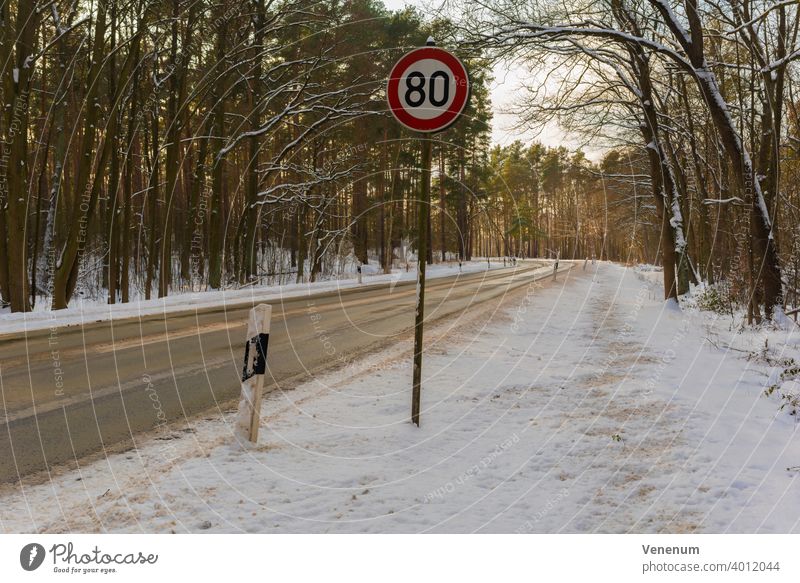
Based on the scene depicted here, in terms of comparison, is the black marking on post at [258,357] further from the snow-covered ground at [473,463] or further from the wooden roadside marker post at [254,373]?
the snow-covered ground at [473,463]

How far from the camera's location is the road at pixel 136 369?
4.61 meters

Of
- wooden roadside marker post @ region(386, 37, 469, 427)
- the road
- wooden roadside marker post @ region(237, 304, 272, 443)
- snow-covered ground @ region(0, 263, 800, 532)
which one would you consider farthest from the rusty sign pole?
the road

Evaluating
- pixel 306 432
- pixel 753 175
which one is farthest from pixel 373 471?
pixel 753 175

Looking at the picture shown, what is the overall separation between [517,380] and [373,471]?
3.48m

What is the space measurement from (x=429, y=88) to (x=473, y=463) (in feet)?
10.3

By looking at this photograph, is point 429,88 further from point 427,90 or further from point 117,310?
point 117,310

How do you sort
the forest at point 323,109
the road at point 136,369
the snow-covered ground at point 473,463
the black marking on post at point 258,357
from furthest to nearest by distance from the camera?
the forest at point 323,109 < the road at point 136,369 < the black marking on post at point 258,357 < the snow-covered ground at point 473,463

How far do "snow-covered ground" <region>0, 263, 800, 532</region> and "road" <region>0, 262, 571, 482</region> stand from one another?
0.58 metres

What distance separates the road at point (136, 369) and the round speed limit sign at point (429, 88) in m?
3.48

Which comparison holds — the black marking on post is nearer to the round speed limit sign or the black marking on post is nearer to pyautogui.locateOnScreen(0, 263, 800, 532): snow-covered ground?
pyautogui.locateOnScreen(0, 263, 800, 532): snow-covered ground

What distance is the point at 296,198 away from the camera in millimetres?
22016

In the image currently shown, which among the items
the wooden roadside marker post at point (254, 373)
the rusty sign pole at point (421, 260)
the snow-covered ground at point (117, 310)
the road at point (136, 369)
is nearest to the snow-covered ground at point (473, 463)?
the wooden roadside marker post at point (254, 373)

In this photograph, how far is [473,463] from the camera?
4242 mm

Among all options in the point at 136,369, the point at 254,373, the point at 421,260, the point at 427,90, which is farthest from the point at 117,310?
the point at 427,90
